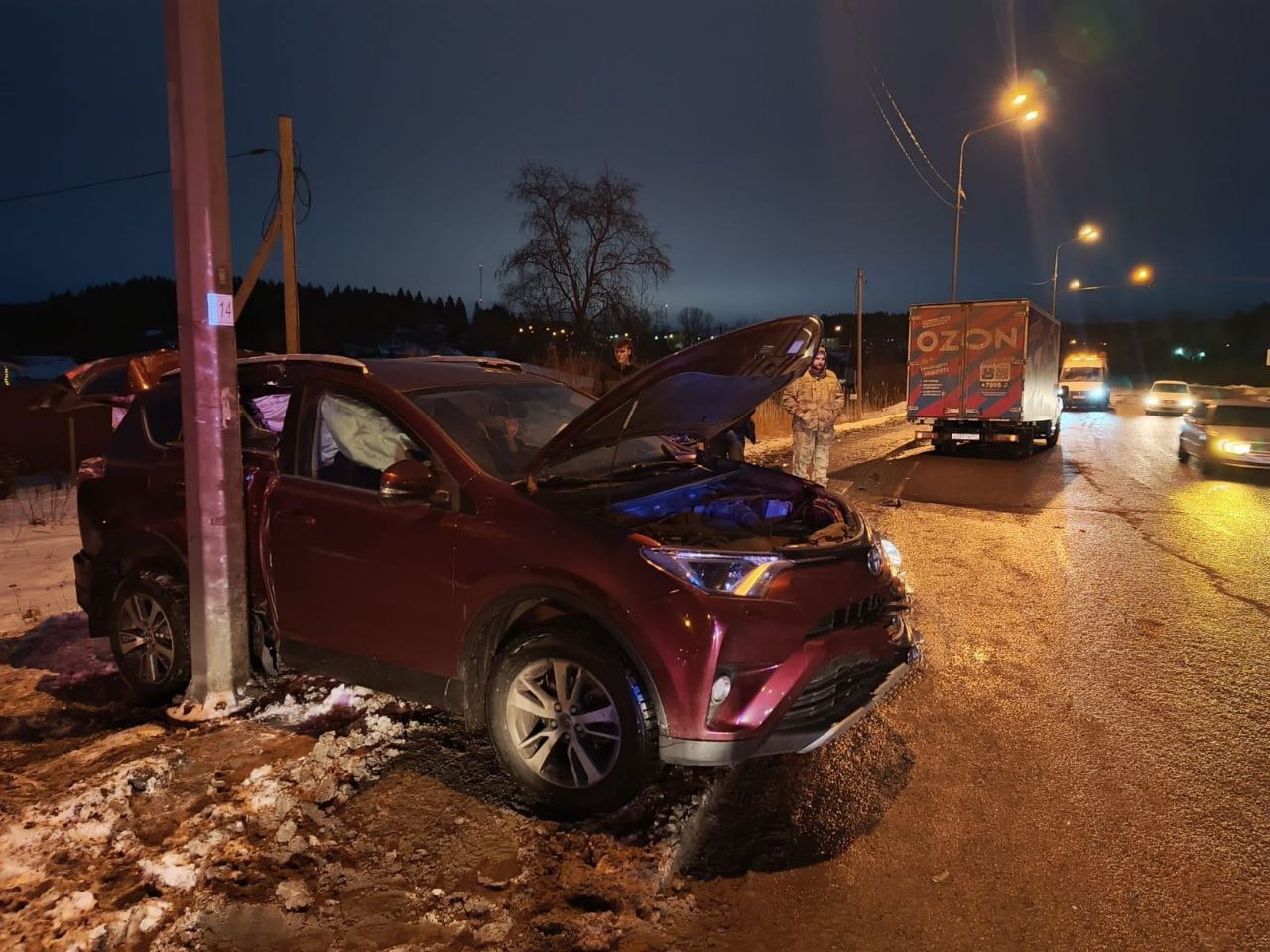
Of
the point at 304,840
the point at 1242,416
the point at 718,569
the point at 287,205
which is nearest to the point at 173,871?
the point at 304,840

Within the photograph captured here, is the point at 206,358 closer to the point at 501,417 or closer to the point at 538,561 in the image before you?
the point at 501,417

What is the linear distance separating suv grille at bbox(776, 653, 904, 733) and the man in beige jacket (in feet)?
21.5

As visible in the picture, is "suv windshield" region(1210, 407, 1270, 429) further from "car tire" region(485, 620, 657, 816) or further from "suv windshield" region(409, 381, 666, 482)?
"car tire" region(485, 620, 657, 816)

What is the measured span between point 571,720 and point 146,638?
2.75 meters

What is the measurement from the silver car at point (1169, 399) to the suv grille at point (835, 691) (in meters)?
35.3

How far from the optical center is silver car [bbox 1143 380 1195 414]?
32750mm

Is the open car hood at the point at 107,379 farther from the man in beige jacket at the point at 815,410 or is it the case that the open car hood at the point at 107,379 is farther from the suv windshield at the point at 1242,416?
the suv windshield at the point at 1242,416

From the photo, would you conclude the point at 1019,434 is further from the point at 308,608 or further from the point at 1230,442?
the point at 308,608

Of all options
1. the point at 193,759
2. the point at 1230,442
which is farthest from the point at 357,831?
the point at 1230,442

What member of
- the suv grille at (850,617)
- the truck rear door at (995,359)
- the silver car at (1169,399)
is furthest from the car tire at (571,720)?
the silver car at (1169,399)

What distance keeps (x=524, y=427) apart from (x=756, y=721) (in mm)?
→ 2045

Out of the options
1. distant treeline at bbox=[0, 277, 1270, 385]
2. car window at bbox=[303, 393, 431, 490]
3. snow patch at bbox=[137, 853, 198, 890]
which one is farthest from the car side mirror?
distant treeline at bbox=[0, 277, 1270, 385]

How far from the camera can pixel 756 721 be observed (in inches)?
118

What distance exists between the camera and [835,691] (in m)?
3.25
